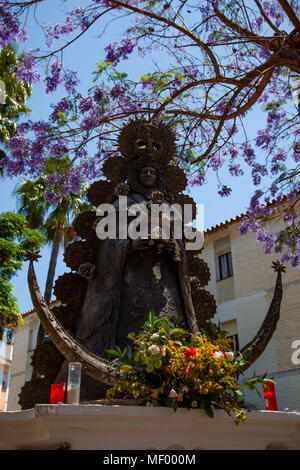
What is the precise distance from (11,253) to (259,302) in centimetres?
954

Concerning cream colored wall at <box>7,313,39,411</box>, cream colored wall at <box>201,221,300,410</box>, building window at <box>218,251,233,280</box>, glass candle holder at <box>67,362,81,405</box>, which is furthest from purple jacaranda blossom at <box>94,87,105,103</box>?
cream colored wall at <box>7,313,39,411</box>

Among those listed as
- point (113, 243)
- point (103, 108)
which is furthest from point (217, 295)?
point (113, 243)

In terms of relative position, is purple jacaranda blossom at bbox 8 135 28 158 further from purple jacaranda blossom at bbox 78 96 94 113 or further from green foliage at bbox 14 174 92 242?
green foliage at bbox 14 174 92 242

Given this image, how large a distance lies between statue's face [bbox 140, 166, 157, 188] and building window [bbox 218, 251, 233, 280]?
14.3 metres

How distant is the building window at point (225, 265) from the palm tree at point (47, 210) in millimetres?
6084

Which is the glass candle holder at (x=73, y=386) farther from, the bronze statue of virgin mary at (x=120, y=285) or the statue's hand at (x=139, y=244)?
the statue's hand at (x=139, y=244)

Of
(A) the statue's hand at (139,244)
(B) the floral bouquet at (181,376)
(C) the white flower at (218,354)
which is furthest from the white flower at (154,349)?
(A) the statue's hand at (139,244)

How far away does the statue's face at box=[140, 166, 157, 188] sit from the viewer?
8.29 metres

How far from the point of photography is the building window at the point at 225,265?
2228cm

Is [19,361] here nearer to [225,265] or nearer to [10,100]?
[225,265]

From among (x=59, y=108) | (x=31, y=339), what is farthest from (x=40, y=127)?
(x=31, y=339)
